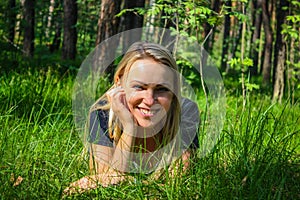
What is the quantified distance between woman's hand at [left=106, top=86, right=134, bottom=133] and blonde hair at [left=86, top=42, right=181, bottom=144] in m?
0.09

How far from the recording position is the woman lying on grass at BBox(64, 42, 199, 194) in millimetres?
2184

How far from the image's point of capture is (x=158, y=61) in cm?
225

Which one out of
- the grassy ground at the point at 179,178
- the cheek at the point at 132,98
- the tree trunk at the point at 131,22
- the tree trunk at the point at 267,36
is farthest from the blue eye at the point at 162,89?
the tree trunk at the point at 267,36

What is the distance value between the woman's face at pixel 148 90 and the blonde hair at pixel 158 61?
1.2 inches

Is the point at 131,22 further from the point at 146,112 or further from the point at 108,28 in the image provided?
the point at 146,112

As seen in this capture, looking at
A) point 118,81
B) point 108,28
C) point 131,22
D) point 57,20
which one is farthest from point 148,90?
point 57,20

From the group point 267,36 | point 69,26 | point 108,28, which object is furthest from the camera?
point 69,26

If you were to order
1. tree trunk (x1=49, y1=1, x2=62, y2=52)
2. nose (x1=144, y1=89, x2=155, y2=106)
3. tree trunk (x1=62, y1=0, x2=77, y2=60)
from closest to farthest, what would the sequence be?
nose (x1=144, y1=89, x2=155, y2=106) < tree trunk (x1=62, y1=0, x2=77, y2=60) < tree trunk (x1=49, y1=1, x2=62, y2=52)

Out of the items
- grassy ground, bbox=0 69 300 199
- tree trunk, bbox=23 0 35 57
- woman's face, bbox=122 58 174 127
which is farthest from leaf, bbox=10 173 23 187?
tree trunk, bbox=23 0 35 57

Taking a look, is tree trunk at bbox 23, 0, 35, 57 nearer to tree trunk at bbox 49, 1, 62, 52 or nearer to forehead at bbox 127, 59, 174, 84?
tree trunk at bbox 49, 1, 62, 52

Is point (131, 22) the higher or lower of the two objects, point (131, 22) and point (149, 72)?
the higher

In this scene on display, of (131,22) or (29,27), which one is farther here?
(29,27)

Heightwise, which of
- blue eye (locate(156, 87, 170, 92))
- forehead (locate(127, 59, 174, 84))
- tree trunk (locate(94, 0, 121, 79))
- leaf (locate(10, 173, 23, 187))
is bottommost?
leaf (locate(10, 173, 23, 187))

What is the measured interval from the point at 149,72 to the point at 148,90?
0.33ft
